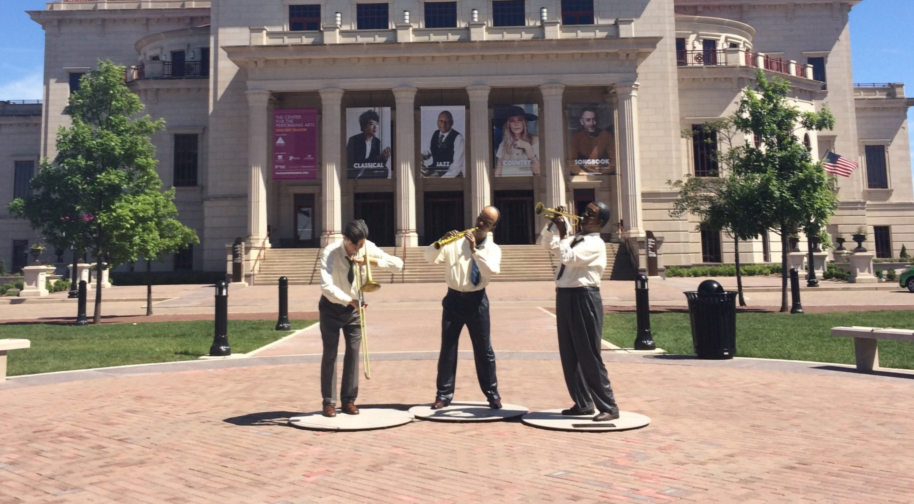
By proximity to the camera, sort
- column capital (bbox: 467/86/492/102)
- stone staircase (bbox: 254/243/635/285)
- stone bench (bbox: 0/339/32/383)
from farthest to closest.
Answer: column capital (bbox: 467/86/492/102) → stone staircase (bbox: 254/243/635/285) → stone bench (bbox: 0/339/32/383)

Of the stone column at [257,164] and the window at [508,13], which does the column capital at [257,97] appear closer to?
the stone column at [257,164]

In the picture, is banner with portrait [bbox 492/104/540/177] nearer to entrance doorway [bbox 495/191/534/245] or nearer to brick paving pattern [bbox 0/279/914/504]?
entrance doorway [bbox 495/191/534/245]

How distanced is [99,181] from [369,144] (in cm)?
1900

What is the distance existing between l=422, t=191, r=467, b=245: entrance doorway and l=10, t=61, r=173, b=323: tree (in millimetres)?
23808

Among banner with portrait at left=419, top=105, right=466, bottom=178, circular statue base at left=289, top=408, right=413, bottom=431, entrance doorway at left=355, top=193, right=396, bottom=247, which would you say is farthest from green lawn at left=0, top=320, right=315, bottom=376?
entrance doorway at left=355, top=193, right=396, bottom=247

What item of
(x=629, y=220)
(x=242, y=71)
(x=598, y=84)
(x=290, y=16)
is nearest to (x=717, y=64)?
(x=598, y=84)

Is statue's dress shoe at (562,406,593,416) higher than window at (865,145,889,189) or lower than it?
lower

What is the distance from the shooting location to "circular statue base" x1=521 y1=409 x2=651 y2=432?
21.9 feet

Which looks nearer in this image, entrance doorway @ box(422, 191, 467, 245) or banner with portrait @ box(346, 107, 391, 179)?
banner with portrait @ box(346, 107, 391, 179)

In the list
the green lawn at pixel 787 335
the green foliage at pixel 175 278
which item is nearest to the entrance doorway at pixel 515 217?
the green foliage at pixel 175 278

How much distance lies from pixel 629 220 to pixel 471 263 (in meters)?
33.4

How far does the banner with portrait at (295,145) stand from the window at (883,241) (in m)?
43.3

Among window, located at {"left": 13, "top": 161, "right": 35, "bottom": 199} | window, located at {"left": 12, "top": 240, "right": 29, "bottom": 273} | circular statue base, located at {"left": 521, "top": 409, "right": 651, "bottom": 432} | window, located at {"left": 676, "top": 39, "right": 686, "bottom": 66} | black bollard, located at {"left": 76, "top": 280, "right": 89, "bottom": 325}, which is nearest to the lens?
circular statue base, located at {"left": 521, "top": 409, "right": 651, "bottom": 432}

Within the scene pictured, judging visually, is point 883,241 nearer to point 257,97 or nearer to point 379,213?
point 379,213
